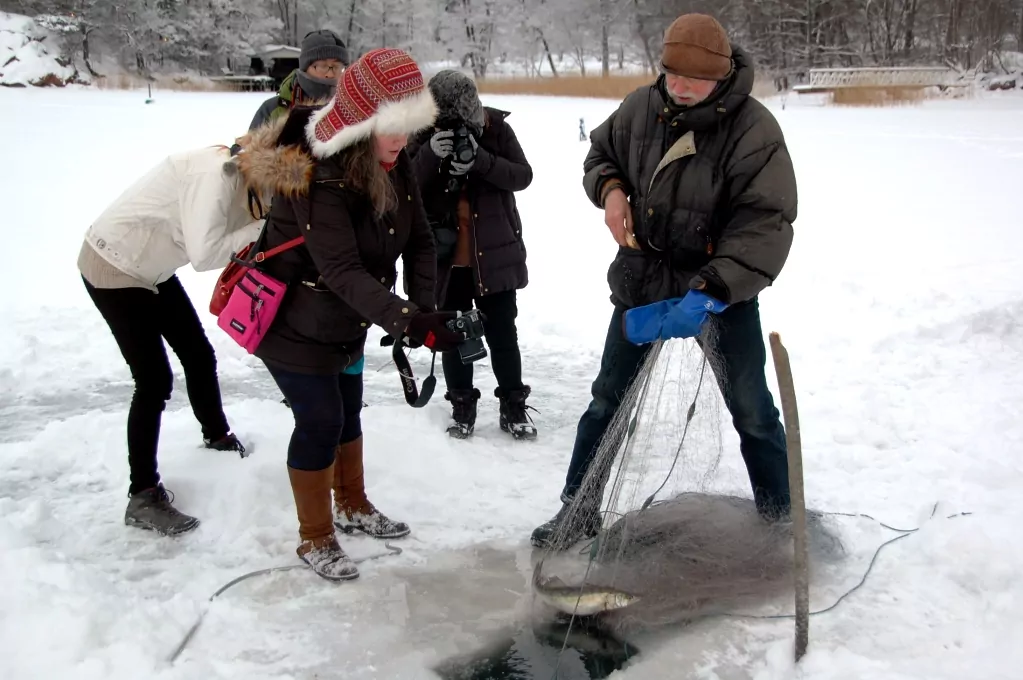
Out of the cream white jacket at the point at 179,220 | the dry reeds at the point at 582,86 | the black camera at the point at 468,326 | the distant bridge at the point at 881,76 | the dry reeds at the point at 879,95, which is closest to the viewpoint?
the black camera at the point at 468,326

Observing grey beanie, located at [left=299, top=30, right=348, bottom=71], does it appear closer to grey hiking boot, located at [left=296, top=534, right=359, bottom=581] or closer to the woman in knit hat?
the woman in knit hat

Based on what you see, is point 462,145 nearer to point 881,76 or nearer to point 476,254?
point 476,254

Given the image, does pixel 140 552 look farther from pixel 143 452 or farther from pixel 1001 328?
pixel 1001 328

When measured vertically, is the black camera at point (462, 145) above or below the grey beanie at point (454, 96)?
below

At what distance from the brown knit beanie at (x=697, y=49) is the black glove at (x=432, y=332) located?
3.48ft

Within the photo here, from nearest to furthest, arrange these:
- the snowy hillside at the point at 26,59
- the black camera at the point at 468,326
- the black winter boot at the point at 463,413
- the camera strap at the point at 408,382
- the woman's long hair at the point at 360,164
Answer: the woman's long hair at the point at 360,164
the black camera at the point at 468,326
the camera strap at the point at 408,382
the black winter boot at the point at 463,413
the snowy hillside at the point at 26,59

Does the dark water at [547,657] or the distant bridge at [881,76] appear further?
the distant bridge at [881,76]

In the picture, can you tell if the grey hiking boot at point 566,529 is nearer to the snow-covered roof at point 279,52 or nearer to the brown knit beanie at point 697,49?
the brown knit beanie at point 697,49

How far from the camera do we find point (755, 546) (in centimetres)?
307

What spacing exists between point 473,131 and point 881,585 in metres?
2.46

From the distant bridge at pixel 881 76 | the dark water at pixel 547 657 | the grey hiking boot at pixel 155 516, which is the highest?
the distant bridge at pixel 881 76

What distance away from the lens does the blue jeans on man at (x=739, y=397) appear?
2936 mm

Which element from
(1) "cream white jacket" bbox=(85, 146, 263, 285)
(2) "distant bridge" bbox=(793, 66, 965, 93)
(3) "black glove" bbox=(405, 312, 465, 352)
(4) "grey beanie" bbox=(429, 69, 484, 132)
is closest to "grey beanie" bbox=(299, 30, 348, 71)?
(4) "grey beanie" bbox=(429, 69, 484, 132)

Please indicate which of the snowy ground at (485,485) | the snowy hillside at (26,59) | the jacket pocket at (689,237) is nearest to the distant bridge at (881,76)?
the snowy ground at (485,485)
